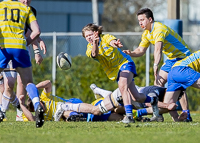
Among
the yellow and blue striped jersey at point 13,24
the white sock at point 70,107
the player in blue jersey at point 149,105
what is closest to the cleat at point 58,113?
the white sock at point 70,107

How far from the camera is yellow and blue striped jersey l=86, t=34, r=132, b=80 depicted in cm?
812

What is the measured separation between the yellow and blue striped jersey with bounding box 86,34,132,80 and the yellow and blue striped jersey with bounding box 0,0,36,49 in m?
1.71

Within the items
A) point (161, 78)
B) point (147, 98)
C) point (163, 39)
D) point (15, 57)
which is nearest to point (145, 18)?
point (163, 39)

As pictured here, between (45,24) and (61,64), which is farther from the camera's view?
(45,24)

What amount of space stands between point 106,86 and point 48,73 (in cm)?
184

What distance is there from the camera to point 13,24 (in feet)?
21.8

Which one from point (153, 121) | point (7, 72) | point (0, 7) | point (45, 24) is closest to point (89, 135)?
point (0, 7)

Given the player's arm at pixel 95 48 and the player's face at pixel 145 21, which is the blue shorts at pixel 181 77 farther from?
the player's arm at pixel 95 48

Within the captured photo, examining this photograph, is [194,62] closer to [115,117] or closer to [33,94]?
[115,117]

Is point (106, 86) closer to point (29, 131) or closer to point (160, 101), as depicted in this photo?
point (160, 101)

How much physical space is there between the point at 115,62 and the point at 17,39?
2196 millimetres

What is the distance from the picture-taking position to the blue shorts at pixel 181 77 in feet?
26.3

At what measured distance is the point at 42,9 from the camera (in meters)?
29.6

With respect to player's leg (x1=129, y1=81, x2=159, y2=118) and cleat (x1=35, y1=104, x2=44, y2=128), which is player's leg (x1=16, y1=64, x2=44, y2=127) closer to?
cleat (x1=35, y1=104, x2=44, y2=128)
